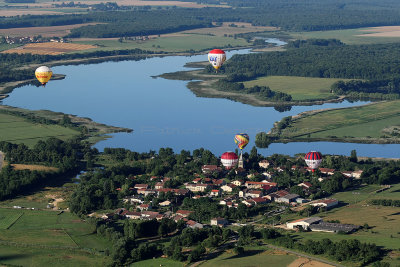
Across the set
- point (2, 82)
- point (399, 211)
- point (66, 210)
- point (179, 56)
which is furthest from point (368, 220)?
point (179, 56)

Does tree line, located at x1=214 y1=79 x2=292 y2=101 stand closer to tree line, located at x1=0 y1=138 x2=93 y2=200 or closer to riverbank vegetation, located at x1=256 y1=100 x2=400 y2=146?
riverbank vegetation, located at x1=256 y1=100 x2=400 y2=146

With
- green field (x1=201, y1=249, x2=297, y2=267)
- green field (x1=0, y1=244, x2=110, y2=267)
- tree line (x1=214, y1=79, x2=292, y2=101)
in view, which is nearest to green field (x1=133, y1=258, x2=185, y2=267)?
green field (x1=201, y1=249, x2=297, y2=267)

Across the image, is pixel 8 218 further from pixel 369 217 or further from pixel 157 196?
pixel 369 217

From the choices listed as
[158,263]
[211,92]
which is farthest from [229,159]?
[211,92]

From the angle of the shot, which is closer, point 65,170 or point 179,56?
point 65,170

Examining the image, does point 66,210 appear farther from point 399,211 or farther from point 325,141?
point 325,141

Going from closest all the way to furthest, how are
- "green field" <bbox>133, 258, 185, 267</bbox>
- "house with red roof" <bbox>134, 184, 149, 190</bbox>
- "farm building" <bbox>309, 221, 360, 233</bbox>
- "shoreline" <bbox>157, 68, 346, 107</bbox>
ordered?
"green field" <bbox>133, 258, 185, 267</bbox> → "farm building" <bbox>309, 221, 360, 233</bbox> → "house with red roof" <bbox>134, 184, 149, 190</bbox> → "shoreline" <bbox>157, 68, 346, 107</bbox>
